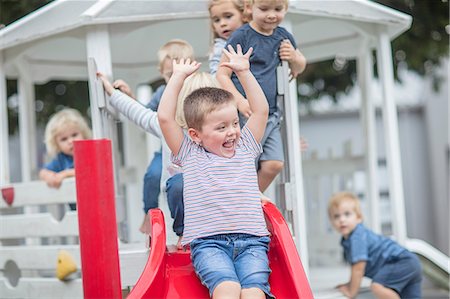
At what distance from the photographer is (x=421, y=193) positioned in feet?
49.5

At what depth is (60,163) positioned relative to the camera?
18.7ft

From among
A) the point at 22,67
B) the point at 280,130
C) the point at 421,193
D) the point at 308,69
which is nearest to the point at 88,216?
the point at 280,130

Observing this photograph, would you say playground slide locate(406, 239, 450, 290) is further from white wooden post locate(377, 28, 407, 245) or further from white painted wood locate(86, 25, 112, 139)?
white painted wood locate(86, 25, 112, 139)

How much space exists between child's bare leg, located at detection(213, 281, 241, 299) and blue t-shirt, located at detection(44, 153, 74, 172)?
9.07ft

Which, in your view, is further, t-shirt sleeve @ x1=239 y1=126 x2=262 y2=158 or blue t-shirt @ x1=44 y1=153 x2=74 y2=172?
blue t-shirt @ x1=44 y1=153 x2=74 y2=172

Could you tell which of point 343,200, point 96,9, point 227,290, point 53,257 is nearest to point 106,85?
point 96,9

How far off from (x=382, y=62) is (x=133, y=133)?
2.49 m

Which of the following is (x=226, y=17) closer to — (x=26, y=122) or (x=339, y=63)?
(x=26, y=122)

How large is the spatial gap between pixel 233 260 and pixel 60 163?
2.63 metres

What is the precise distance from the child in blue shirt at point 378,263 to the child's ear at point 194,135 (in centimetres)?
206

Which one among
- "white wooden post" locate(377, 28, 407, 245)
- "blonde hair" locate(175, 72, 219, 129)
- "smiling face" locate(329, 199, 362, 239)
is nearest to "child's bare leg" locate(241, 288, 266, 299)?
"blonde hair" locate(175, 72, 219, 129)

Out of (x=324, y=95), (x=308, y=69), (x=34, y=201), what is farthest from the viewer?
(x=324, y=95)

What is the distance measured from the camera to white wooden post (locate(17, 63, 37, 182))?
6.58 metres

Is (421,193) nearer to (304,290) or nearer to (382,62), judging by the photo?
(382,62)
